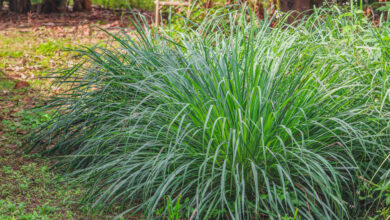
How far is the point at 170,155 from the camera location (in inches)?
107

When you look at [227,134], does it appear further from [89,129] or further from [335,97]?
[89,129]

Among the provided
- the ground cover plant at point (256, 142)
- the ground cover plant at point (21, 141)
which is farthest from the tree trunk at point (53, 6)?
the ground cover plant at point (256, 142)

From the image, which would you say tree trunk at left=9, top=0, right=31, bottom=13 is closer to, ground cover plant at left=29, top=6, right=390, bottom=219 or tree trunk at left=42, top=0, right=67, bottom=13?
tree trunk at left=42, top=0, right=67, bottom=13

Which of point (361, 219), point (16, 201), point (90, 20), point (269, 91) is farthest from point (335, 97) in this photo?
point (90, 20)

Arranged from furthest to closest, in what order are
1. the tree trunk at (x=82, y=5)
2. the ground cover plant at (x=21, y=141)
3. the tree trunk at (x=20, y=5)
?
the tree trunk at (x=82, y=5)
the tree trunk at (x=20, y=5)
the ground cover plant at (x=21, y=141)

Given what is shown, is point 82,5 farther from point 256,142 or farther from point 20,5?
point 256,142

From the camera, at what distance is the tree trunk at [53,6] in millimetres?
12320

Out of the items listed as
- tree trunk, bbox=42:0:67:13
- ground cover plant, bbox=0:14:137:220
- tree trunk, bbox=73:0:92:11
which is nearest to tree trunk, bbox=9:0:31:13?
tree trunk, bbox=42:0:67:13

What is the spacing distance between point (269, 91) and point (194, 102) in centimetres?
50

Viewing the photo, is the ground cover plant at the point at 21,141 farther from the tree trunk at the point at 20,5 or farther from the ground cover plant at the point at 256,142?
the tree trunk at the point at 20,5

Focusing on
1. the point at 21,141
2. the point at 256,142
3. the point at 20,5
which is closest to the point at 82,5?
the point at 20,5

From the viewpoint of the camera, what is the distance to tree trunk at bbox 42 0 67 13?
40.4 ft

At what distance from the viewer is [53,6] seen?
12406mm

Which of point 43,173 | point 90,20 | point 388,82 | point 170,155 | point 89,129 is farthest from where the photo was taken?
point 90,20
